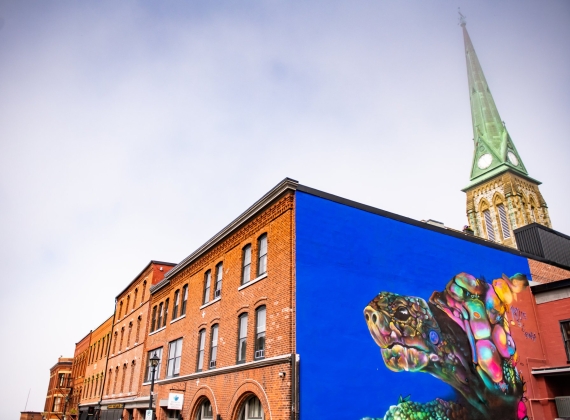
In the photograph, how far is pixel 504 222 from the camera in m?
74.6

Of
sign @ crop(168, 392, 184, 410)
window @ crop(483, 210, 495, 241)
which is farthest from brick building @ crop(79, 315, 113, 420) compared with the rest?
window @ crop(483, 210, 495, 241)

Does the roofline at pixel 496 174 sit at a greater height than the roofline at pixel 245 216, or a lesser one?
greater

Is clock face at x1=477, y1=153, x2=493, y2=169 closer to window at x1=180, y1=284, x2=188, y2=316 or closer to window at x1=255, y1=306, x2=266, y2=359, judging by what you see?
window at x1=180, y1=284, x2=188, y2=316

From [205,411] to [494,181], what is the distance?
72.3 metres

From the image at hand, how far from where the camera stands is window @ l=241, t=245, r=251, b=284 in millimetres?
19609

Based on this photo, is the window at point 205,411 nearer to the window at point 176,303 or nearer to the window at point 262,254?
the window at point 262,254

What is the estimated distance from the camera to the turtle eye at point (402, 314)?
18056 millimetres

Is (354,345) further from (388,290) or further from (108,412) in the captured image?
(108,412)

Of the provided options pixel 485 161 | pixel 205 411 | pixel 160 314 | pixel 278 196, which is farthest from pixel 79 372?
pixel 485 161

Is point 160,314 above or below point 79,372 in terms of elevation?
above

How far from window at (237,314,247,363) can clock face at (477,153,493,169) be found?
73.6 m

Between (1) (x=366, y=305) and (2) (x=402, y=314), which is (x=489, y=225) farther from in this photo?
(1) (x=366, y=305)

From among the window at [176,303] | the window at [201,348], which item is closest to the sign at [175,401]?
the window at [201,348]

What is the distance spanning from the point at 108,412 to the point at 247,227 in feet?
73.9
